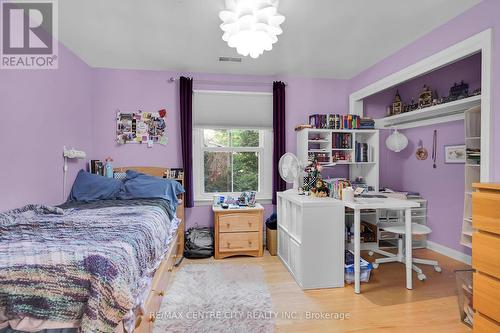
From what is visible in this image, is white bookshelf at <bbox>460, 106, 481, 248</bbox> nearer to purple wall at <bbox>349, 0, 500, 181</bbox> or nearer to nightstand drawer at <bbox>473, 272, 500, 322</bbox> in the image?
purple wall at <bbox>349, 0, 500, 181</bbox>

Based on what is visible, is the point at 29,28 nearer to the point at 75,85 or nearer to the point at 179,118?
the point at 75,85

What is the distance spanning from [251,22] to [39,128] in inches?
84.9

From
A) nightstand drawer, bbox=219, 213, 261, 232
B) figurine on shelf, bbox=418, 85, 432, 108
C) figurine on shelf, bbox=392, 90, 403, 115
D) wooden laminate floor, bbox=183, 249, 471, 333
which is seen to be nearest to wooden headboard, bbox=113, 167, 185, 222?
nightstand drawer, bbox=219, 213, 261, 232

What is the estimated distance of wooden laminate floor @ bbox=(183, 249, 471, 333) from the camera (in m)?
1.82

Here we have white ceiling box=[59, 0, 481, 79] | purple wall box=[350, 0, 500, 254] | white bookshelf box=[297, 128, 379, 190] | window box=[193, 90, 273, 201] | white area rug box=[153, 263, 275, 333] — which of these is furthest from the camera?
window box=[193, 90, 273, 201]

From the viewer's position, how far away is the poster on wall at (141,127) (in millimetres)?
3354

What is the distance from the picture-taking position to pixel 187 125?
11.0 ft

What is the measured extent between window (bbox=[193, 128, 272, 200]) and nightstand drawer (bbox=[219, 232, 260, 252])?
2.29 ft

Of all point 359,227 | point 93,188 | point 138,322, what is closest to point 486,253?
point 359,227

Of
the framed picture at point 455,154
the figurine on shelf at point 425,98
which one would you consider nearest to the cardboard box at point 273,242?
the framed picture at point 455,154

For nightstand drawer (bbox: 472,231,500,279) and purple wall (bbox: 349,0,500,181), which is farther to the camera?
purple wall (bbox: 349,0,500,181)

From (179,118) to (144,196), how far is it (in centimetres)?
121

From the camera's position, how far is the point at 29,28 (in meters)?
2.22

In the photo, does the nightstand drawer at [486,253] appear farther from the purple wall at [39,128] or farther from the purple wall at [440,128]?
the purple wall at [39,128]
